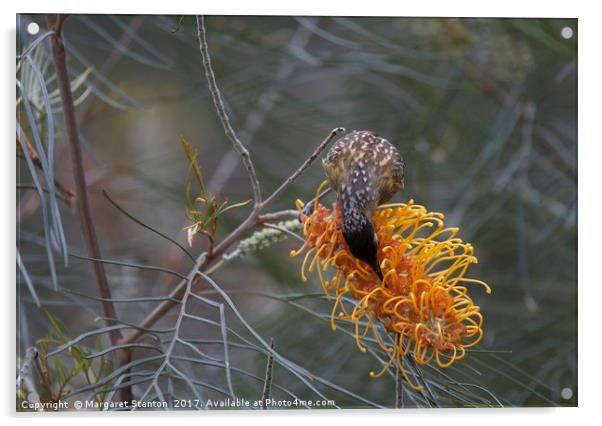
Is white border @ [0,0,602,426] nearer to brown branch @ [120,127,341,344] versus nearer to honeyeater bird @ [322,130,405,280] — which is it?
brown branch @ [120,127,341,344]

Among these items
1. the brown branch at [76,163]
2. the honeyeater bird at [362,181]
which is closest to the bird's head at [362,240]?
the honeyeater bird at [362,181]

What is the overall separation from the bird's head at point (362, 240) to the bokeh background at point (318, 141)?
472 millimetres

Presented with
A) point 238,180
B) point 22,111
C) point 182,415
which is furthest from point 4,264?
point 238,180

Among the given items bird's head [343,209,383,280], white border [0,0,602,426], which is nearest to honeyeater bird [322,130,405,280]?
bird's head [343,209,383,280]

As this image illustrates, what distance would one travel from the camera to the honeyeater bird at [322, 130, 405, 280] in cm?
108

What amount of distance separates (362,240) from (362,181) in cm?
13

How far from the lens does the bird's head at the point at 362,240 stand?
107cm

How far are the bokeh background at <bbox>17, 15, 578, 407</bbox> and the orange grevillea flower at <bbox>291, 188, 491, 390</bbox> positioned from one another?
429mm

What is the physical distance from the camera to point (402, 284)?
1092 mm

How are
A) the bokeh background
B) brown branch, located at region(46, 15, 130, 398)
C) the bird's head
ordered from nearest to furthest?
the bird's head
brown branch, located at region(46, 15, 130, 398)
the bokeh background

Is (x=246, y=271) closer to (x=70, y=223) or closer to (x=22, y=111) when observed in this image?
(x=70, y=223)
